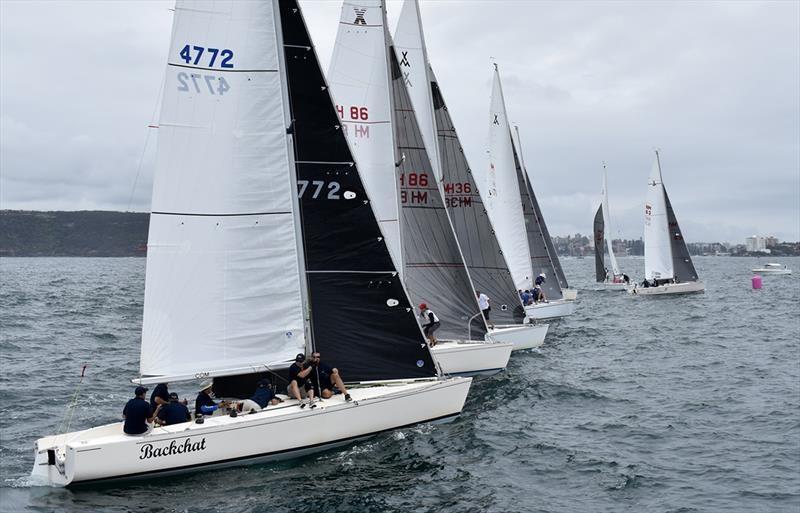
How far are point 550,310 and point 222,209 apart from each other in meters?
24.7

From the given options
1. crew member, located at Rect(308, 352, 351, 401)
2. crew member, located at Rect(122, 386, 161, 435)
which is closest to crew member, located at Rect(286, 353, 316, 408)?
crew member, located at Rect(308, 352, 351, 401)

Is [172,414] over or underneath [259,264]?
underneath

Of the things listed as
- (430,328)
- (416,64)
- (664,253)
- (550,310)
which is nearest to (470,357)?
(430,328)

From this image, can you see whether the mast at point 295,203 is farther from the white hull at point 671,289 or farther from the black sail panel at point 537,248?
the white hull at point 671,289

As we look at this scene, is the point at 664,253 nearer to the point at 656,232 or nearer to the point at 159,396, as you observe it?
the point at 656,232

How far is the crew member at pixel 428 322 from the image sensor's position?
19.3m

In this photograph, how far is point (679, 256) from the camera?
5275cm

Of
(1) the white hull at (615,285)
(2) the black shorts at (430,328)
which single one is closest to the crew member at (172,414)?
(2) the black shorts at (430,328)

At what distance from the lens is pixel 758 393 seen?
19.2m

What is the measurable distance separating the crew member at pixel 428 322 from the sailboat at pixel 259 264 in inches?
188

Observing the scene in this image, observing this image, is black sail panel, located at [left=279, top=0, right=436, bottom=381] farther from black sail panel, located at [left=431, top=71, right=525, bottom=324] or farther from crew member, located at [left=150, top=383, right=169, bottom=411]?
black sail panel, located at [left=431, top=71, right=525, bottom=324]

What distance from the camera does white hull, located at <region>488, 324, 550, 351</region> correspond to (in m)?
23.9

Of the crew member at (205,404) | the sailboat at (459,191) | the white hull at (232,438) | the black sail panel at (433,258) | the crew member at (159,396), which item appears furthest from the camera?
the sailboat at (459,191)

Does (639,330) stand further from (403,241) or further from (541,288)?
(403,241)
